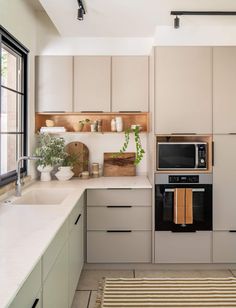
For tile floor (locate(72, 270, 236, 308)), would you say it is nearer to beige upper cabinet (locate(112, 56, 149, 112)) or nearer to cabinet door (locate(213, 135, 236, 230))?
cabinet door (locate(213, 135, 236, 230))

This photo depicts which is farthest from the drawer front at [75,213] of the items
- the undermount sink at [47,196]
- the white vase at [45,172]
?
the white vase at [45,172]

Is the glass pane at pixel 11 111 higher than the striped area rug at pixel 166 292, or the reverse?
the glass pane at pixel 11 111

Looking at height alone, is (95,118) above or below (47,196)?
above

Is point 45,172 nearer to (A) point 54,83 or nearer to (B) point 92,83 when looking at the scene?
(A) point 54,83

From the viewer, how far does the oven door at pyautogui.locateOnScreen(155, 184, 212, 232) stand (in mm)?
3266

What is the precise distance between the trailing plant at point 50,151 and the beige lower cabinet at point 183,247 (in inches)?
53.2

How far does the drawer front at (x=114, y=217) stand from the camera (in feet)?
10.9

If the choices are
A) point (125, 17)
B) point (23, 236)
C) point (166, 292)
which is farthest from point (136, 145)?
point (23, 236)

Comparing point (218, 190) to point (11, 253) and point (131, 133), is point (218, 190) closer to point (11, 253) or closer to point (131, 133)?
point (131, 133)

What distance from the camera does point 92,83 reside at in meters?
3.70

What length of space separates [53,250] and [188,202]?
1.80 meters

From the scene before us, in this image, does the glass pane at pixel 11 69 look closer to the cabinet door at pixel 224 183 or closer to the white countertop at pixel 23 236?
the white countertop at pixel 23 236

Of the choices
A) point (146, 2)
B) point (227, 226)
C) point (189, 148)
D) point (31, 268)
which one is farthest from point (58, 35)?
point (31, 268)

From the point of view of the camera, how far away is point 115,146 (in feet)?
13.1
